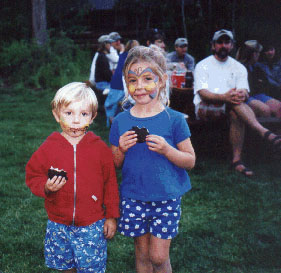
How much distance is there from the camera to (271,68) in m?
6.76

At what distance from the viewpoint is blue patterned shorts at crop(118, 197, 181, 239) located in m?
2.41

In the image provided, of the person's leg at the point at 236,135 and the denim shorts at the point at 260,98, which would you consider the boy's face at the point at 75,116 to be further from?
the denim shorts at the point at 260,98

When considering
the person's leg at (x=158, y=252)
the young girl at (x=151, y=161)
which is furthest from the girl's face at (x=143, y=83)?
the person's leg at (x=158, y=252)

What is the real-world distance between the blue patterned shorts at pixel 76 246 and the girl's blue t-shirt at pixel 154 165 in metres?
0.32

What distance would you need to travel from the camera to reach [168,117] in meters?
2.42

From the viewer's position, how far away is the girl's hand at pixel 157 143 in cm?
223

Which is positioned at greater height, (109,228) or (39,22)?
(109,228)

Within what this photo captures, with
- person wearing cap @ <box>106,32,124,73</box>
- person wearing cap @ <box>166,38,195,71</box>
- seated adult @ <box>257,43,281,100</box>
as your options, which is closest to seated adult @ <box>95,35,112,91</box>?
person wearing cap @ <box>106,32,124,73</box>

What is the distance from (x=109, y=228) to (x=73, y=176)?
37cm

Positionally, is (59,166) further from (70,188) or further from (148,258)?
(148,258)

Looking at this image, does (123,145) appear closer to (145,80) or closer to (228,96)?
(145,80)

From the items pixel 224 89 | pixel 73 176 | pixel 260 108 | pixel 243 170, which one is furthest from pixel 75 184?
pixel 260 108

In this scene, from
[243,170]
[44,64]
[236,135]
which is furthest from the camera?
[44,64]

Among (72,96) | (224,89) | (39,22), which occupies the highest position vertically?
(72,96)
